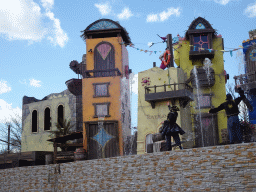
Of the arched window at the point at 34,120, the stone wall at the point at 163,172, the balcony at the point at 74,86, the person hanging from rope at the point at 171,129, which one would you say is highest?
the balcony at the point at 74,86

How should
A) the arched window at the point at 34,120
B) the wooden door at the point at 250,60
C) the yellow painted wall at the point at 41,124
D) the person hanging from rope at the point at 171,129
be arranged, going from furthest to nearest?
the arched window at the point at 34,120 < the yellow painted wall at the point at 41,124 < the wooden door at the point at 250,60 < the person hanging from rope at the point at 171,129

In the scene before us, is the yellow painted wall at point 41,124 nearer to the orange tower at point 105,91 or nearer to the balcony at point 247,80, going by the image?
the orange tower at point 105,91

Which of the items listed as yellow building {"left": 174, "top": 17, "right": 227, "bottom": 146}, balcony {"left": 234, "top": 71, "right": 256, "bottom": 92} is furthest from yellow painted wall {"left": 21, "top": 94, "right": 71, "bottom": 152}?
balcony {"left": 234, "top": 71, "right": 256, "bottom": 92}

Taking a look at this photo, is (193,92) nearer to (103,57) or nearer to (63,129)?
(103,57)

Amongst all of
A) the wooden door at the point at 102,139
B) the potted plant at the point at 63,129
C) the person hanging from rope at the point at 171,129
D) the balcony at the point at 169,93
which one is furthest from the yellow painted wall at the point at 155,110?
the person hanging from rope at the point at 171,129

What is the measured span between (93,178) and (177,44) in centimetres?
1415

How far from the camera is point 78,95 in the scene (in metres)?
28.9

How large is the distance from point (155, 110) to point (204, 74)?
4376mm

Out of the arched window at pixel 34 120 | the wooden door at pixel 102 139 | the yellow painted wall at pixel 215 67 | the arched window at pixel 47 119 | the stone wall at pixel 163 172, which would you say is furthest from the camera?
the arched window at pixel 34 120

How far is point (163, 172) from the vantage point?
12.9 m

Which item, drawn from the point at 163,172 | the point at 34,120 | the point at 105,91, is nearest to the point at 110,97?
the point at 105,91

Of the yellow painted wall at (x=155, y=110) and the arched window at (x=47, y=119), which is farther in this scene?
the arched window at (x=47, y=119)

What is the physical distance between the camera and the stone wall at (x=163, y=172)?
10914mm

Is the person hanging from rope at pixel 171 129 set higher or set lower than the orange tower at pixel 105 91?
lower
